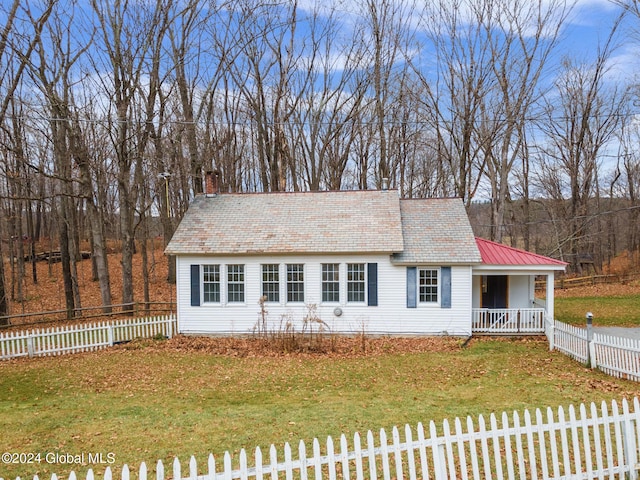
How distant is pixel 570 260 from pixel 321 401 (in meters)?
31.4

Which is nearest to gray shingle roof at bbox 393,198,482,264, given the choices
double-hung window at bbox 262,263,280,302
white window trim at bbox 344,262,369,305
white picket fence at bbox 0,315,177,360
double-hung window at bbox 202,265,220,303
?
white window trim at bbox 344,262,369,305

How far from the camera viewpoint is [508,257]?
16.2 m

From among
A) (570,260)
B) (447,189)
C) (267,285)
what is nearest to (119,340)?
(267,285)

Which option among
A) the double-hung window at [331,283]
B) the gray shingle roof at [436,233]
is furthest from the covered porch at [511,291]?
the double-hung window at [331,283]

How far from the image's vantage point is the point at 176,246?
16.3 m

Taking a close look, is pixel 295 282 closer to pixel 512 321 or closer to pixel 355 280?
pixel 355 280

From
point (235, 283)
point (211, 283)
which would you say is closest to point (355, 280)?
point (235, 283)

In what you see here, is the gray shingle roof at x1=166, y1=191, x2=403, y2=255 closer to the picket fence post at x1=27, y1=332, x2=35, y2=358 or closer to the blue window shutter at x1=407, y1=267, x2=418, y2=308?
the blue window shutter at x1=407, y1=267, x2=418, y2=308

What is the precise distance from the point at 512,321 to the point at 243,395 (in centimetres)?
1062

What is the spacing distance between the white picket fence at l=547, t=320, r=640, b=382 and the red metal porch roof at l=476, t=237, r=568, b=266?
3.47 m

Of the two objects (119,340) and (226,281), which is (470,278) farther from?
(119,340)

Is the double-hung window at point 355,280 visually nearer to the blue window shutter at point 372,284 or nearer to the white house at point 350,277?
the white house at point 350,277

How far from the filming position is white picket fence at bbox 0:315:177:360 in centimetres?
1359

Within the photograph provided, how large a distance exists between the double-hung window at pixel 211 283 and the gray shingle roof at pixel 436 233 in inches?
265
